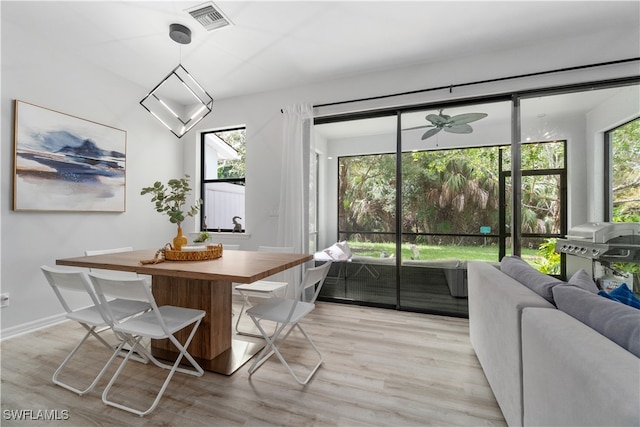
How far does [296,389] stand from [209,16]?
9.64 feet

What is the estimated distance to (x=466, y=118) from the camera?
3117 millimetres

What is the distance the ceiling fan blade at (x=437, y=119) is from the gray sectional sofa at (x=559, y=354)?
1.98m

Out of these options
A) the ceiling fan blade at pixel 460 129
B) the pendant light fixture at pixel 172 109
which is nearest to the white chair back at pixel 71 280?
the pendant light fixture at pixel 172 109

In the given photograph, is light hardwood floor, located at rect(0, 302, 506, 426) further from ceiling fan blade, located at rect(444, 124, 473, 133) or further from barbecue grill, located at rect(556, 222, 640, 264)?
ceiling fan blade, located at rect(444, 124, 473, 133)

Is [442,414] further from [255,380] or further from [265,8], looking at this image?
[265,8]

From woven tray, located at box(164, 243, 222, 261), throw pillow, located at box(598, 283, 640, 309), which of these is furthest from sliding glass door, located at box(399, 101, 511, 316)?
woven tray, located at box(164, 243, 222, 261)

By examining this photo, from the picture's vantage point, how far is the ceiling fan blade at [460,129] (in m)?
3.31

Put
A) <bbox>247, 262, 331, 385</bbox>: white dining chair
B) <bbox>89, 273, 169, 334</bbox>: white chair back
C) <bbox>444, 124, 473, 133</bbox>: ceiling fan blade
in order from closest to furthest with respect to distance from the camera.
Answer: <bbox>89, 273, 169, 334</bbox>: white chair back, <bbox>247, 262, 331, 385</bbox>: white dining chair, <bbox>444, 124, 473, 133</bbox>: ceiling fan blade

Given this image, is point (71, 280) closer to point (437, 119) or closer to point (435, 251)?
point (435, 251)

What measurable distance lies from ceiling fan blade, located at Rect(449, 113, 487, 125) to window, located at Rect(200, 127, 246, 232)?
2.83 meters

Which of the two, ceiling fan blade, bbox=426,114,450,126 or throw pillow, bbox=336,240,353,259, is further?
throw pillow, bbox=336,240,353,259

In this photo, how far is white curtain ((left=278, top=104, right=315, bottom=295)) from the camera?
3.70 m

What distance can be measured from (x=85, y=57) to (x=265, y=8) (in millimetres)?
2236

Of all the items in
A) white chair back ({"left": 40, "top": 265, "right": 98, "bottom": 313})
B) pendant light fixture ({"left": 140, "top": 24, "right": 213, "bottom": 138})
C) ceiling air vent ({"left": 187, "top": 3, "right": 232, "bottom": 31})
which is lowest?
white chair back ({"left": 40, "top": 265, "right": 98, "bottom": 313})
